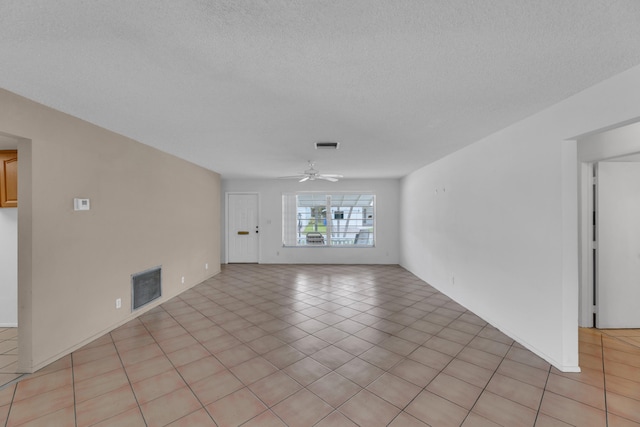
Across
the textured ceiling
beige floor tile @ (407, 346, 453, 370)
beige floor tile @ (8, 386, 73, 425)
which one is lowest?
beige floor tile @ (407, 346, 453, 370)

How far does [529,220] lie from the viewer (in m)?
2.58

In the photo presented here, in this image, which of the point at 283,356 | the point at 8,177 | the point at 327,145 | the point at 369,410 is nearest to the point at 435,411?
the point at 369,410

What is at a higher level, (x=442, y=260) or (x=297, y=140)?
(x=297, y=140)

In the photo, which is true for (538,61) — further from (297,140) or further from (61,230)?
(61,230)

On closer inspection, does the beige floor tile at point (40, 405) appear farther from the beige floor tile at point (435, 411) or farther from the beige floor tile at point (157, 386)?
the beige floor tile at point (435, 411)

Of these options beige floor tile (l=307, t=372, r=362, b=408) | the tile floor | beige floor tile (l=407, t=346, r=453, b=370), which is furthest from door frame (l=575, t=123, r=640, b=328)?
beige floor tile (l=307, t=372, r=362, b=408)

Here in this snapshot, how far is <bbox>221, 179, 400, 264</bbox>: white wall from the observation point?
7.02 meters

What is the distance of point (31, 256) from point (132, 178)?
57.0 inches

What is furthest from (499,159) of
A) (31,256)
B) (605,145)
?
(31,256)

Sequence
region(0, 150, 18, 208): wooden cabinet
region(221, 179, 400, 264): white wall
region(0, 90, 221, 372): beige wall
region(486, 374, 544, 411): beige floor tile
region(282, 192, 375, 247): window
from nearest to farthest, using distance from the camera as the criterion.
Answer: region(486, 374, 544, 411): beige floor tile < region(0, 90, 221, 372): beige wall < region(0, 150, 18, 208): wooden cabinet < region(221, 179, 400, 264): white wall < region(282, 192, 375, 247): window

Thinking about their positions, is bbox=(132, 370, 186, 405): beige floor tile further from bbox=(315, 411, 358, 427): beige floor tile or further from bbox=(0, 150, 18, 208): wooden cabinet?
bbox=(0, 150, 18, 208): wooden cabinet

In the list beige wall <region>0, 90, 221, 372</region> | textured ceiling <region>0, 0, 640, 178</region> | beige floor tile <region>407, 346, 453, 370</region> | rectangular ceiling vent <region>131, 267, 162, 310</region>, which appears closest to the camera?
textured ceiling <region>0, 0, 640, 178</region>

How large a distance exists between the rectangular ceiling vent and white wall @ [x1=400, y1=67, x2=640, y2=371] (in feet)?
15.2

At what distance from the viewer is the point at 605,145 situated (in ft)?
9.12
